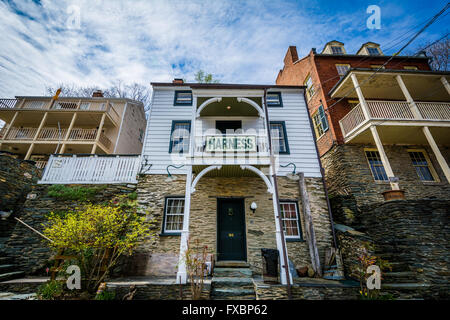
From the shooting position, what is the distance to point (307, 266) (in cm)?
650

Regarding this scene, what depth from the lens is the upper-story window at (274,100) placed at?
9431mm

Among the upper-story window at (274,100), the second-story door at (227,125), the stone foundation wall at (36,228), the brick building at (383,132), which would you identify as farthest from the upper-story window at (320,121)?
the stone foundation wall at (36,228)

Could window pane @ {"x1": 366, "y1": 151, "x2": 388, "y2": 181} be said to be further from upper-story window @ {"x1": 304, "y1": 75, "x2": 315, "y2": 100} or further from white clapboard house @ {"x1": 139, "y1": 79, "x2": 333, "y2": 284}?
upper-story window @ {"x1": 304, "y1": 75, "x2": 315, "y2": 100}

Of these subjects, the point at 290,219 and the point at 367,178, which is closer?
the point at 290,219

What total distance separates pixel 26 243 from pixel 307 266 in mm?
10578

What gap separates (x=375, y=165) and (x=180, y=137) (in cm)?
1026

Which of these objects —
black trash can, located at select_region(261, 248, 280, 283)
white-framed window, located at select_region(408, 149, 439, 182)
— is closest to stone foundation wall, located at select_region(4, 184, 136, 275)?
black trash can, located at select_region(261, 248, 280, 283)

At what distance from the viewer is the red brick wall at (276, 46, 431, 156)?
9.87 m

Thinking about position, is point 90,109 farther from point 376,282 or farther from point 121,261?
point 376,282

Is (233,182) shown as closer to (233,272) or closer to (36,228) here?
(233,272)

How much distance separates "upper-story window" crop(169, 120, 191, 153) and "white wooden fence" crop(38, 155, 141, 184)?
1.78m

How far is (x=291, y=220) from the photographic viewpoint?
739cm

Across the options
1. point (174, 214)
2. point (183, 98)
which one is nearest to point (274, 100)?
point (183, 98)

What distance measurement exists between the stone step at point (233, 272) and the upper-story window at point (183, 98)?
783cm
